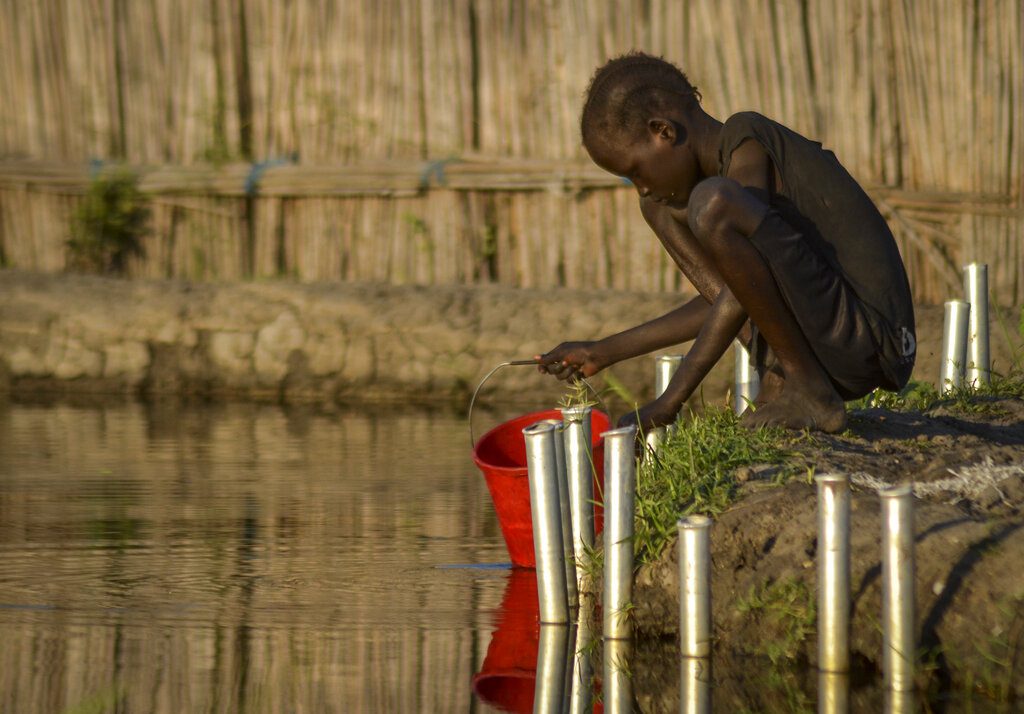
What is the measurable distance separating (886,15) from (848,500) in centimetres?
576

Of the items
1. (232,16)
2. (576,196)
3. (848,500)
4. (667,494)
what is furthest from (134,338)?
(848,500)

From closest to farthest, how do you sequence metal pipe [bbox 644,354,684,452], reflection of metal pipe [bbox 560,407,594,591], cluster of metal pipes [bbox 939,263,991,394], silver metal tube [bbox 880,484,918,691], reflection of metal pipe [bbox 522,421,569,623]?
1. silver metal tube [bbox 880,484,918,691]
2. reflection of metal pipe [bbox 522,421,569,623]
3. reflection of metal pipe [bbox 560,407,594,591]
4. metal pipe [bbox 644,354,684,452]
5. cluster of metal pipes [bbox 939,263,991,394]

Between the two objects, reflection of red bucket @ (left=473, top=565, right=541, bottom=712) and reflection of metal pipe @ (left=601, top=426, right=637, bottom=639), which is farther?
reflection of metal pipe @ (left=601, top=426, right=637, bottom=639)

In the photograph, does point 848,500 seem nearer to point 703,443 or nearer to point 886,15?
point 703,443

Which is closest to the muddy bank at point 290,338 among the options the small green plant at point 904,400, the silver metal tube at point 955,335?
the silver metal tube at point 955,335

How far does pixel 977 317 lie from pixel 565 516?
8.95ft

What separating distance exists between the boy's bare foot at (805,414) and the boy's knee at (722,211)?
480 mm

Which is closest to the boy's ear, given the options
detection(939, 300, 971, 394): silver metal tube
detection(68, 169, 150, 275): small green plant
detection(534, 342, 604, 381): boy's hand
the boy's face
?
the boy's face

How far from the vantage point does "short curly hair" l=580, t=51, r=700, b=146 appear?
16.3 feet

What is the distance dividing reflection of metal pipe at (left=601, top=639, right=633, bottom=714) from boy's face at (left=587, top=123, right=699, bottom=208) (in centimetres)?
145

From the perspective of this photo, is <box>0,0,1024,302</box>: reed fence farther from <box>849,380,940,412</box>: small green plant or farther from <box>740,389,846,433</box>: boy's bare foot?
<box>740,389,846,433</box>: boy's bare foot

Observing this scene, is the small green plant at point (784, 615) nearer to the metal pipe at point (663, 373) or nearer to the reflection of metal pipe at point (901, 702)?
the reflection of metal pipe at point (901, 702)

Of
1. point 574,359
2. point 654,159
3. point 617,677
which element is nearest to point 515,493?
point 574,359

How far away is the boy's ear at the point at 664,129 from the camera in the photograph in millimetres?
4945
